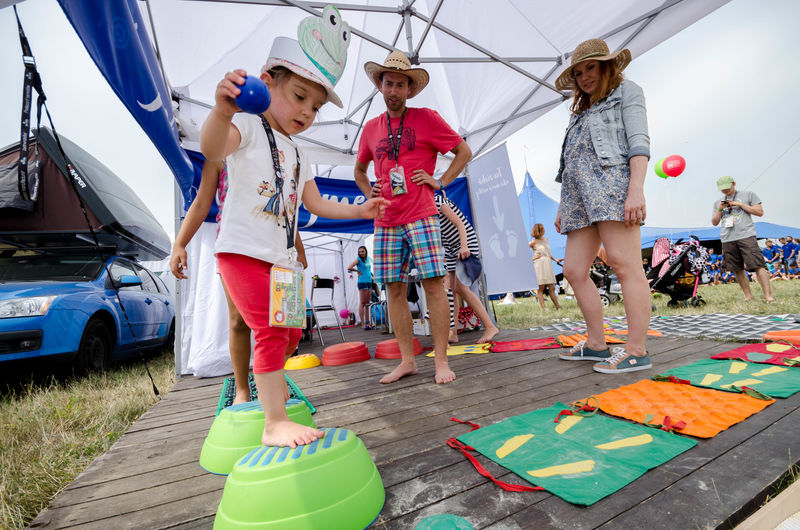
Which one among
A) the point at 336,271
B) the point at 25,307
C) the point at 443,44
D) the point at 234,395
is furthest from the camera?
the point at 336,271

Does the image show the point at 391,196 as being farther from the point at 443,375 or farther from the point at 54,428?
the point at 54,428

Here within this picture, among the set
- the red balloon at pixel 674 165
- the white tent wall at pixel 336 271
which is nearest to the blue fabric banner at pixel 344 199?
the white tent wall at pixel 336 271

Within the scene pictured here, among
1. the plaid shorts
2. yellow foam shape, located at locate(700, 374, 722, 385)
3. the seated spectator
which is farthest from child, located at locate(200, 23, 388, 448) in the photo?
the seated spectator

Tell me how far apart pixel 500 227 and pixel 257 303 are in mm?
3979

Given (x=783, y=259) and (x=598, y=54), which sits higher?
(x=598, y=54)

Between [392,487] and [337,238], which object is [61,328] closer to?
[392,487]

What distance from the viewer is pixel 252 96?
2.94 feet

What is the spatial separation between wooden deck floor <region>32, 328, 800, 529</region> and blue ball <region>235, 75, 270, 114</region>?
111 cm

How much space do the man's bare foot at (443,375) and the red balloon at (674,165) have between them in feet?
35.8

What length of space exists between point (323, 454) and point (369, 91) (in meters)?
4.81

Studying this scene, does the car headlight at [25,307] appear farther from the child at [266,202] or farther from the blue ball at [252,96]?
the blue ball at [252,96]

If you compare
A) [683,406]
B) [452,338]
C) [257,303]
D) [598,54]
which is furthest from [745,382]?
[452,338]

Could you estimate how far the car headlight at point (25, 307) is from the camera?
91.3 inches

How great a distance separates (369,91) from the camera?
15.5 feet
